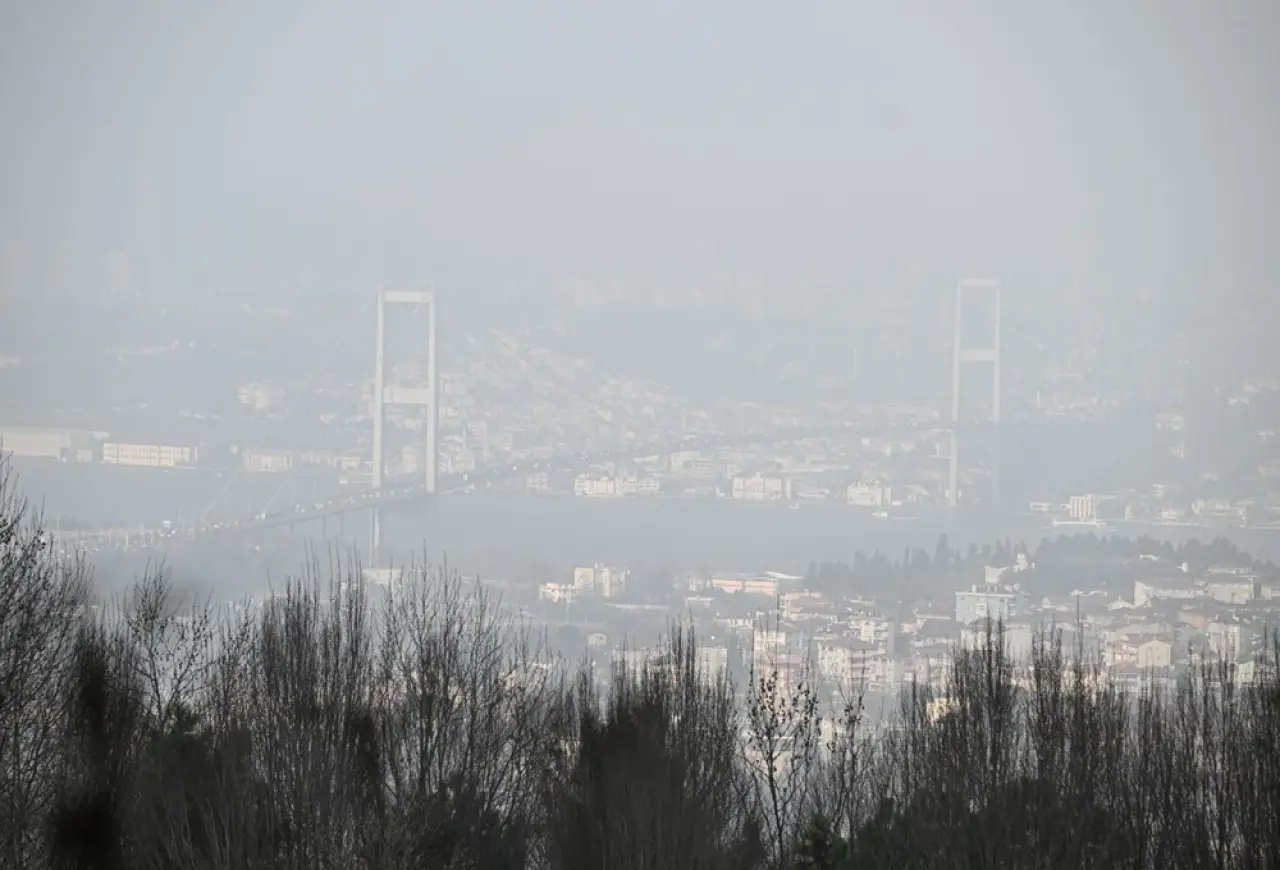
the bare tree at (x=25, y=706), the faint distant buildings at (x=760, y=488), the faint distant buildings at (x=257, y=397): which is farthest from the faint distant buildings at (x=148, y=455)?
the bare tree at (x=25, y=706)

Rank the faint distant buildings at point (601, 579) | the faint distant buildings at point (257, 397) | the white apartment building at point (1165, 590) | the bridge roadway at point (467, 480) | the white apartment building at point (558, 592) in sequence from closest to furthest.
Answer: the white apartment building at point (1165, 590) < the bridge roadway at point (467, 480) < the white apartment building at point (558, 592) < the faint distant buildings at point (601, 579) < the faint distant buildings at point (257, 397)

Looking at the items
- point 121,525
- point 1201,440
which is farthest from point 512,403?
point 1201,440

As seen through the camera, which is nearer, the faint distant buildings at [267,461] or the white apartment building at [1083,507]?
the faint distant buildings at [267,461]

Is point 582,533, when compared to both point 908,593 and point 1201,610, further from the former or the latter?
point 1201,610

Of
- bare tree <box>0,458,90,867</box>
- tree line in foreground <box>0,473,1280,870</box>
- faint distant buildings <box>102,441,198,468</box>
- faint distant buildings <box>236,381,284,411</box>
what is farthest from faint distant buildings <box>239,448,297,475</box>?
bare tree <box>0,458,90,867</box>

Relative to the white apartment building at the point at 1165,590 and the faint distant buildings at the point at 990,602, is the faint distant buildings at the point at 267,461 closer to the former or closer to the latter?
the faint distant buildings at the point at 990,602

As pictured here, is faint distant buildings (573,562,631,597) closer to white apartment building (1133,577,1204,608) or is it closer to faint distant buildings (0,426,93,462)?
white apartment building (1133,577,1204,608)

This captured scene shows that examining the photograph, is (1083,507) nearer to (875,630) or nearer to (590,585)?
(590,585)
